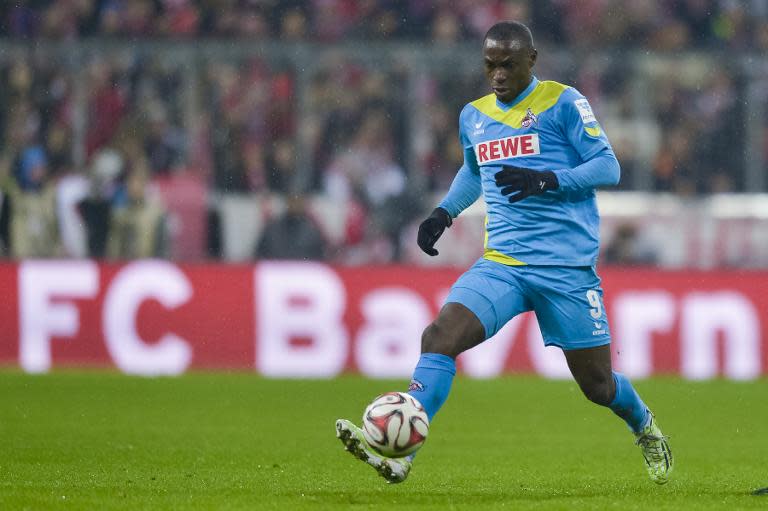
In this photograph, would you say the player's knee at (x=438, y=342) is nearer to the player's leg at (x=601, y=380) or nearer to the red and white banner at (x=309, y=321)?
the player's leg at (x=601, y=380)

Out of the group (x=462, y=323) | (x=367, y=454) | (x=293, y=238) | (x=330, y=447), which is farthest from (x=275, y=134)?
(x=367, y=454)

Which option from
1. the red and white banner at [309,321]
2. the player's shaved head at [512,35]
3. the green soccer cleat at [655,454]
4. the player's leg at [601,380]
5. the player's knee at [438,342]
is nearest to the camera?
the player's knee at [438,342]

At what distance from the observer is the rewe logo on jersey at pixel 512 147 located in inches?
275

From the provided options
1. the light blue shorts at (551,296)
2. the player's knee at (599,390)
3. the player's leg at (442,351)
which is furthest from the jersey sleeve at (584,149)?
the player's knee at (599,390)

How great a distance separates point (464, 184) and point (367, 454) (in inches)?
70.6

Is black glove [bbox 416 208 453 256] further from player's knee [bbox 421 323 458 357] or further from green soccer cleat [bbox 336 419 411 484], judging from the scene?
green soccer cleat [bbox 336 419 411 484]

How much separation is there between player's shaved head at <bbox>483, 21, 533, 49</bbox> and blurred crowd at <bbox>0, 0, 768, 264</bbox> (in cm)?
839

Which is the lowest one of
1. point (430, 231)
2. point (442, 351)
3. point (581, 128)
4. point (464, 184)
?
Result: point (442, 351)

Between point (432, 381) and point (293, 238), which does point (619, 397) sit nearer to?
point (432, 381)

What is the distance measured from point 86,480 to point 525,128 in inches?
110

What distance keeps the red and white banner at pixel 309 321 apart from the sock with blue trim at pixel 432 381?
8315 mm

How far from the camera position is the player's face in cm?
686

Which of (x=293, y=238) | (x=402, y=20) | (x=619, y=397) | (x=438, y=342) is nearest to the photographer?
(x=438, y=342)

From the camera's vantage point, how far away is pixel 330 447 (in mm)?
9211
